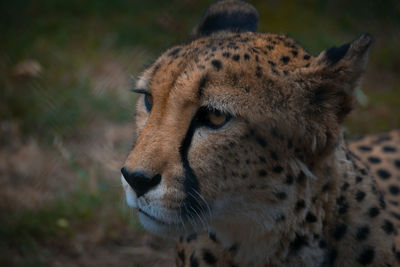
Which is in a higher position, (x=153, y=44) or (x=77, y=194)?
(x=153, y=44)

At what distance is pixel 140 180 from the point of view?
1.38 metres

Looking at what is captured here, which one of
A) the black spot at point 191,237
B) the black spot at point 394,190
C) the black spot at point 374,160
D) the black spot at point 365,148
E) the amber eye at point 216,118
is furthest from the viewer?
the black spot at point 365,148

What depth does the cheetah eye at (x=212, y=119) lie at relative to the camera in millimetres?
1482

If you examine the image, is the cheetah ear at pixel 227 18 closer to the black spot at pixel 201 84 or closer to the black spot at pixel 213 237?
the black spot at pixel 201 84

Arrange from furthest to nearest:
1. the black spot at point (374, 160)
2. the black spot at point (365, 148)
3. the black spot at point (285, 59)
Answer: the black spot at point (365, 148) < the black spot at point (374, 160) < the black spot at point (285, 59)

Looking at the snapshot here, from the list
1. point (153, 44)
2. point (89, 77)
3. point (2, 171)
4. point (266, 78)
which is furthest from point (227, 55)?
point (153, 44)

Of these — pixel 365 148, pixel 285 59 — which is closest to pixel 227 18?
pixel 285 59

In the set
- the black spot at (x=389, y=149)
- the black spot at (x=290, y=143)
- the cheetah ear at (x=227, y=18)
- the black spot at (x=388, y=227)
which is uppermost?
the cheetah ear at (x=227, y=18)

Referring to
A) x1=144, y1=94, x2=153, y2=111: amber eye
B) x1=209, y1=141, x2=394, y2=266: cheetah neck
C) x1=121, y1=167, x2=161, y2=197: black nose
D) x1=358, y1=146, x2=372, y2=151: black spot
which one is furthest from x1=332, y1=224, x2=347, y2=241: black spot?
x1=358, y1=146, x2=372, y2=151: black spot

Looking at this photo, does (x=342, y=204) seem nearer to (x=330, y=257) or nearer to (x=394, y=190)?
(x=330, y=257)

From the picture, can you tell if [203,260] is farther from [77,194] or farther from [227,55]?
[77,194]

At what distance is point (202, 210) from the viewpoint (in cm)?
152

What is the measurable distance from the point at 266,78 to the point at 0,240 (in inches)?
75.7

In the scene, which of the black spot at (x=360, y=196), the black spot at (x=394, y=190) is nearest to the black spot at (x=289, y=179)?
the black spot at (x=360, y=196)
